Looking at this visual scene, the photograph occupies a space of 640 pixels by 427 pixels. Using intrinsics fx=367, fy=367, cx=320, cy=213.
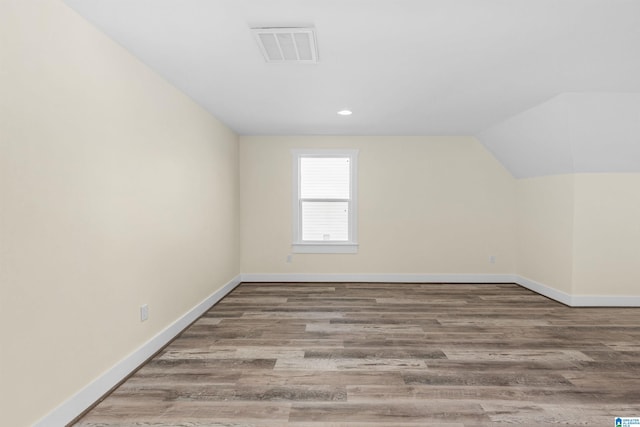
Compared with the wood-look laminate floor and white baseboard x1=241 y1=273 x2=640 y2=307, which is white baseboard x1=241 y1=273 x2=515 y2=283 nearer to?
white baseboard x1=241 y1=273 x2=640 y2=307

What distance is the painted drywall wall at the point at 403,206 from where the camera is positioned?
19.6 feet

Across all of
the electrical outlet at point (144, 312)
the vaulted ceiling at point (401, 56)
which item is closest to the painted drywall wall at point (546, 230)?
the vaulted ceiling at point (401, 56)

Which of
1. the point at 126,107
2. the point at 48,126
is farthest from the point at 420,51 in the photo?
the point at 48,126

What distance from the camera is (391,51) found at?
2.69 metres

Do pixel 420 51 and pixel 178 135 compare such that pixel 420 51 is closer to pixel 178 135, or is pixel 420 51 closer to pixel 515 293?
pixel 178 135

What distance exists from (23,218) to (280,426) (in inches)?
68.6

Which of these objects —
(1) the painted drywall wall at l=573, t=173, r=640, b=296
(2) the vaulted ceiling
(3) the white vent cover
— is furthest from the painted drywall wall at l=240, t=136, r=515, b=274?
(3) the white vent cover

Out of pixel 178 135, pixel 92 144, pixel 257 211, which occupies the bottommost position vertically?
pixel 257 211

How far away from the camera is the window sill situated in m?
6.03

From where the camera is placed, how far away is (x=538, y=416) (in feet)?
7.23

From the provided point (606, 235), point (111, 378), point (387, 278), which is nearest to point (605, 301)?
point (606, 235)

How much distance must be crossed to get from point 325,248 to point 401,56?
376 cm

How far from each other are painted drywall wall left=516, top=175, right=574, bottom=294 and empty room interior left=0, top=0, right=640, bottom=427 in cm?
3

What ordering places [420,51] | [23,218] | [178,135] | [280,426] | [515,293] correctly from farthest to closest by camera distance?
[515,293]
[178,135]
[420,51]
[280,426]
[23,218]
